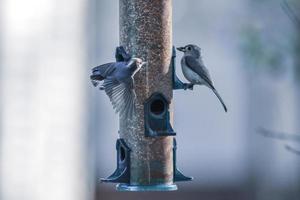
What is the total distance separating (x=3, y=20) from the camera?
15.9 m

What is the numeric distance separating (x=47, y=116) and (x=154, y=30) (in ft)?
28.1

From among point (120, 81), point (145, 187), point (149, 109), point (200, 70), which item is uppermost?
point (200, 70)

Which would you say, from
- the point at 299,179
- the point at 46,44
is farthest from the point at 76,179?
the point at 299,179

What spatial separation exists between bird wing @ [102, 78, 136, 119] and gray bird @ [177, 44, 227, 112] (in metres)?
0.51

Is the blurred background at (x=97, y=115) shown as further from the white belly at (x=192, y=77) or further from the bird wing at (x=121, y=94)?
the bird wing at (x=121, y=94)

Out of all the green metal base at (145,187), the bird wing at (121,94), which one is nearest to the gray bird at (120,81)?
the bird wing at (121,94)

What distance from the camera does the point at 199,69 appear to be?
800 cm

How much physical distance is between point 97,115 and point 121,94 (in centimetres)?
1021

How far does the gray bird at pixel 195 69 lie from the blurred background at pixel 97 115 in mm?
6325

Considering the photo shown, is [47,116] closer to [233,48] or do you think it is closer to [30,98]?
[30,98]

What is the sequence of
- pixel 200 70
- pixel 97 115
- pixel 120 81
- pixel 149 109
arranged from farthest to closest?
1. pixel 97 115
2. pixel 200 70
3. pixel 149 109
4. pixel 120 81

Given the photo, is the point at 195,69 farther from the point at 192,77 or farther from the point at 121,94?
the point at 121,94

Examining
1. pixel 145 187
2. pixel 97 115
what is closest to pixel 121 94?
pixel 145 187

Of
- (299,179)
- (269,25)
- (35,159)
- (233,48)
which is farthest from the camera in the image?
(35,159)
